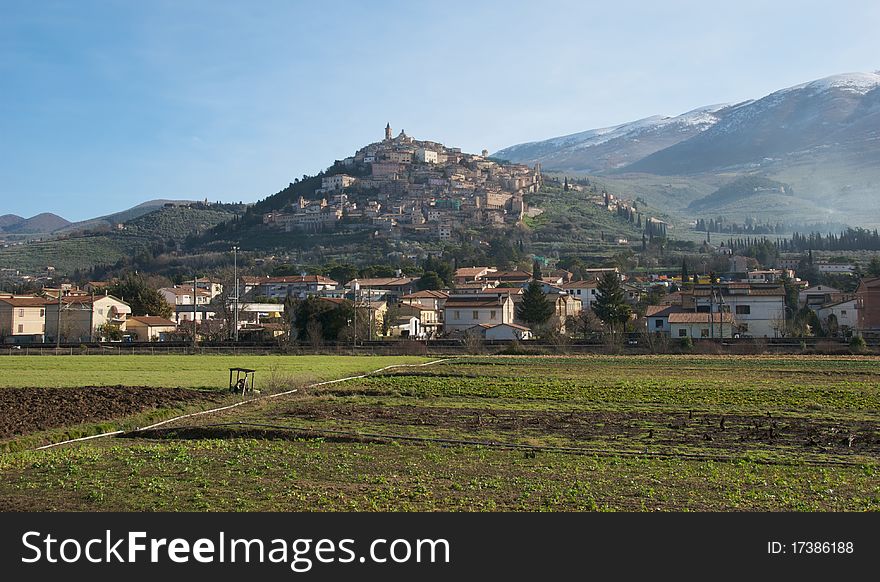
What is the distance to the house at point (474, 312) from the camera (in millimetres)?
87812

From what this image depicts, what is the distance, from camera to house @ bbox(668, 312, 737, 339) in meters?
77.8

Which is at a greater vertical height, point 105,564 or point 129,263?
point 129,263

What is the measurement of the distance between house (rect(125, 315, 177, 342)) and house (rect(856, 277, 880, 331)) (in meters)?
63.0

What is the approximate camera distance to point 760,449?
17.8 meters

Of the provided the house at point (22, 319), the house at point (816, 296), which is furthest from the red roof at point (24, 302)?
the house at point (816, 296)

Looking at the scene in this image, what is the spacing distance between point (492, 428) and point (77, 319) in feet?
240

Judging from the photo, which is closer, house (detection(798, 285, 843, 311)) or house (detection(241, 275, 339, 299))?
house (detection(798, 285, 843, 311))

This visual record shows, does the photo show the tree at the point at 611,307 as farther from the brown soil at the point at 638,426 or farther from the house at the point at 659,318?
the brown soil at the point at 638,426

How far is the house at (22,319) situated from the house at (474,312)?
3757 cm

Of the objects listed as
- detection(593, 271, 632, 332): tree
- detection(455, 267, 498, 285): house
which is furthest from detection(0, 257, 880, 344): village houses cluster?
detection(455, 267, 498, 285): house

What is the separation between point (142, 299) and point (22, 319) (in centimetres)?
1443

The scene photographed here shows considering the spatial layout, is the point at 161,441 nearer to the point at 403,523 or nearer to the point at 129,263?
the point at 403,523

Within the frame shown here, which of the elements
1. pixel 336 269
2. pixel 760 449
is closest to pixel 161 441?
pixel 760 449

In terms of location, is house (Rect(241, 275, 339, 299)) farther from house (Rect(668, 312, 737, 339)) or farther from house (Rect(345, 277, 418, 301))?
house (Rect(668, 312, 737, 339))
